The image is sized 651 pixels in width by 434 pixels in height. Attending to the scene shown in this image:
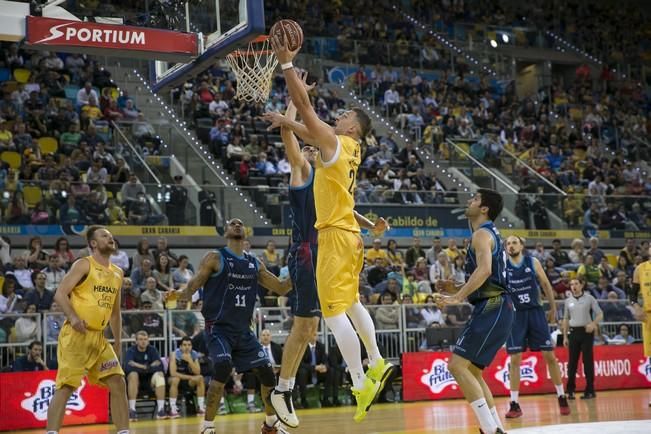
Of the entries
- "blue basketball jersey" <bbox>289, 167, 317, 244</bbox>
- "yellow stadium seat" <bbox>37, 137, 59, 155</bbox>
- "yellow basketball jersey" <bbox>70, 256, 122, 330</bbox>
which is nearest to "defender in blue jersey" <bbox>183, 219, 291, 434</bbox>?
"yellow basketball jersey" <bbox>70, 256, 122, 330</bbox>

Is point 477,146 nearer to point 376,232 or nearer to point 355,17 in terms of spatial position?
point 355,17

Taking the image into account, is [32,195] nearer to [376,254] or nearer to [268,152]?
[268,152]

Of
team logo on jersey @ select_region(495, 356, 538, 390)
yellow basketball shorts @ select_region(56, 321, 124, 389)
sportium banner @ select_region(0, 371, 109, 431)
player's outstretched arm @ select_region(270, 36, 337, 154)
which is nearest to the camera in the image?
player's outstretched arm @ select_region(270, 36, 337, 154)

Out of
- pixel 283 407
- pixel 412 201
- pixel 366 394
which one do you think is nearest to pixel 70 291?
pixel 283 407

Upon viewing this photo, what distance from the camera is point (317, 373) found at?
1630 cm

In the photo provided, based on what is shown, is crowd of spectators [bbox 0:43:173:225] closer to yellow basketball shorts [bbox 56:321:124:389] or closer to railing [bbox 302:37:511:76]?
railing [bbox 302:37:511:76]

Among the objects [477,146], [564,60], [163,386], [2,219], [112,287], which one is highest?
[564,60]

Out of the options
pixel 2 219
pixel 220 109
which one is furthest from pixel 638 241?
pixel 2 219

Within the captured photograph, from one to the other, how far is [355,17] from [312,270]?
80.8 ft

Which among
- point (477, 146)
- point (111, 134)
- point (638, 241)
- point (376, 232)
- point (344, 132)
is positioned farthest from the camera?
point (477, 146)

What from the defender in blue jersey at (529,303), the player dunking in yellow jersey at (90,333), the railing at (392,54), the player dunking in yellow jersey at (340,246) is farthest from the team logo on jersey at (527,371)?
the railing at (392,54)

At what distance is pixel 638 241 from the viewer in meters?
23.2

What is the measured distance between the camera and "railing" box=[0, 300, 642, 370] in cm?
1486

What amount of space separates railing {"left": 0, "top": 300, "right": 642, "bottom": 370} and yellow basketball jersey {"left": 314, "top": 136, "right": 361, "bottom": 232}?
307 inches
